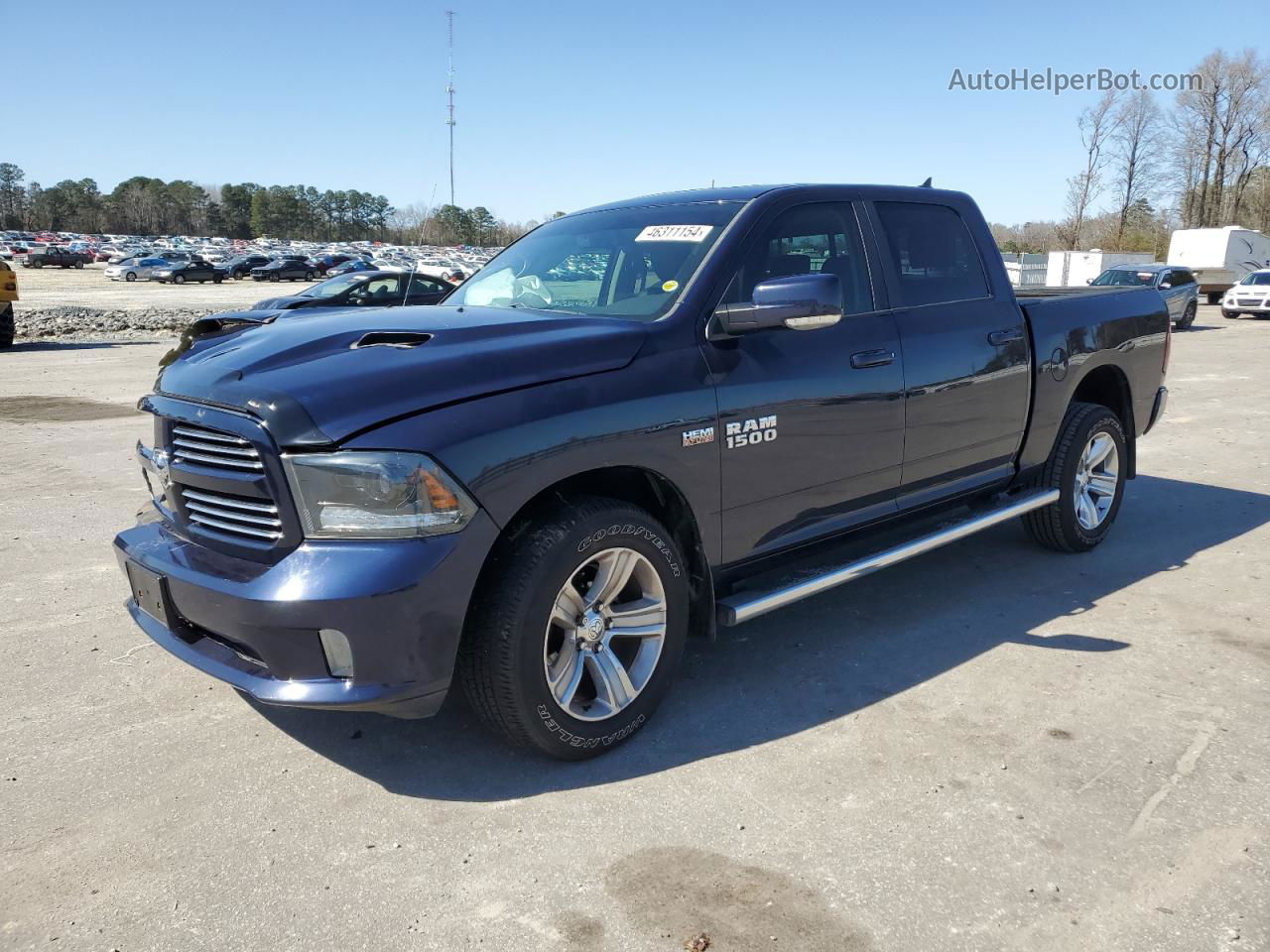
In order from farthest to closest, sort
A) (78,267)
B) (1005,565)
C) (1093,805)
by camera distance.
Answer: (78,267)
(1005,565)
(1093,805)

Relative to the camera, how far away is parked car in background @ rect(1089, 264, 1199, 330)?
77.6 ft

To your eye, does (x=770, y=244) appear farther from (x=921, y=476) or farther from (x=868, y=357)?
(x=921, y=476)

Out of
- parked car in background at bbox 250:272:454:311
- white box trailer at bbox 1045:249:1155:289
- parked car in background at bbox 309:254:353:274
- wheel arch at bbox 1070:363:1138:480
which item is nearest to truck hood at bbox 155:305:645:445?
wheel arch at bbox 1070:363:1138:480

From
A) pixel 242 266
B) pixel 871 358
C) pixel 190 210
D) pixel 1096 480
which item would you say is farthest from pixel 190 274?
pixel 190 210

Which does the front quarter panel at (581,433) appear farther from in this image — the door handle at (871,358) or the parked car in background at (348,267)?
the parked car in background at (348,267)

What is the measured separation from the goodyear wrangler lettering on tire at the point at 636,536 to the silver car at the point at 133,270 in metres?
61.5

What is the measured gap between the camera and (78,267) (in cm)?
7206

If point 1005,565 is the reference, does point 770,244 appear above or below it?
above

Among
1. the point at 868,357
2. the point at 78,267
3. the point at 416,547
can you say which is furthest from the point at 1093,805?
the point at 78,267

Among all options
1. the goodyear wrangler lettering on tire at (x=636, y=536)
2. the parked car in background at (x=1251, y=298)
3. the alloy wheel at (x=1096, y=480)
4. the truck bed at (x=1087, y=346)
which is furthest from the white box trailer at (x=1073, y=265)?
the goodyear wrangler lettering on tire at (x=636, y=536)

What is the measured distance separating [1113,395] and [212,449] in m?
5.13

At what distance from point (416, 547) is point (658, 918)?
1.21 metres

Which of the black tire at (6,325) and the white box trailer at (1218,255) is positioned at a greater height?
the white box trailer at (1218,255)

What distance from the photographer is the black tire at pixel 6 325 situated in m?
18.4
